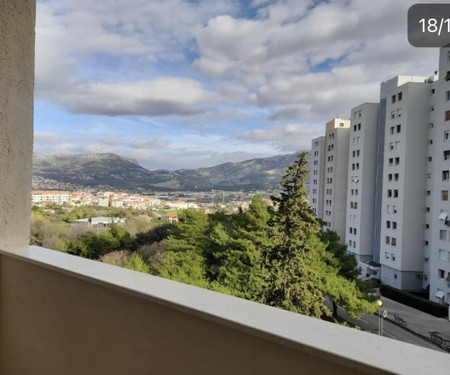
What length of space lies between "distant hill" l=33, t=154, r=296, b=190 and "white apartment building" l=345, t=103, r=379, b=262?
43.4 feet

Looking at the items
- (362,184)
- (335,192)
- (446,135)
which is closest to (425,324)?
(446,135)

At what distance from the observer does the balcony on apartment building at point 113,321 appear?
Result: 0.57 m

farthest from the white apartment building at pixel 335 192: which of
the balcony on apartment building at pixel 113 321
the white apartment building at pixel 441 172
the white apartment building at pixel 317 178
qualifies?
the balcony on apartment building at pixel 113 321

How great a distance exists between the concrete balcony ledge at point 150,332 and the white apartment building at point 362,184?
16059 millimetres

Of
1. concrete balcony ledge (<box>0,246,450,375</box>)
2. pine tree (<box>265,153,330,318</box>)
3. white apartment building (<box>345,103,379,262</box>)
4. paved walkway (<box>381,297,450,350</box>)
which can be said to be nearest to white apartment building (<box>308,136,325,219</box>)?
white apartment building (<box>345,103,379,262</box>)

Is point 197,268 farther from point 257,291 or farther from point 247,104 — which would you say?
point 247,104

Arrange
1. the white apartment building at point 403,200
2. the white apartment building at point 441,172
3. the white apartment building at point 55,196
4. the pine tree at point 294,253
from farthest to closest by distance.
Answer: the white apartment building at point 403,200 < the pine tree at point 294,253 < the white apartment building at point 441,172 < the white apartment building at point 55,196

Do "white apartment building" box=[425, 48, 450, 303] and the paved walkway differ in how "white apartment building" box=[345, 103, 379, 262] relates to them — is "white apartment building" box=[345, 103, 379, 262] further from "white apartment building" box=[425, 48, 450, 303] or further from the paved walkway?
the paved walkway

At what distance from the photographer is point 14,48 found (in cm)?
143

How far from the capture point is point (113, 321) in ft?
3.12

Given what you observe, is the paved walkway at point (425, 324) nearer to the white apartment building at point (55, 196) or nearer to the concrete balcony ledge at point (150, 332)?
the concrete balcony ledge at point (150, 332)

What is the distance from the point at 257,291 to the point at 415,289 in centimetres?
1041

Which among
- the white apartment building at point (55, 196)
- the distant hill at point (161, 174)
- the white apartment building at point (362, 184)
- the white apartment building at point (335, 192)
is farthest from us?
the white apartment building at point (335, 192)

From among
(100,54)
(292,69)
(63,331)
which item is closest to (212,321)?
(63,331)
